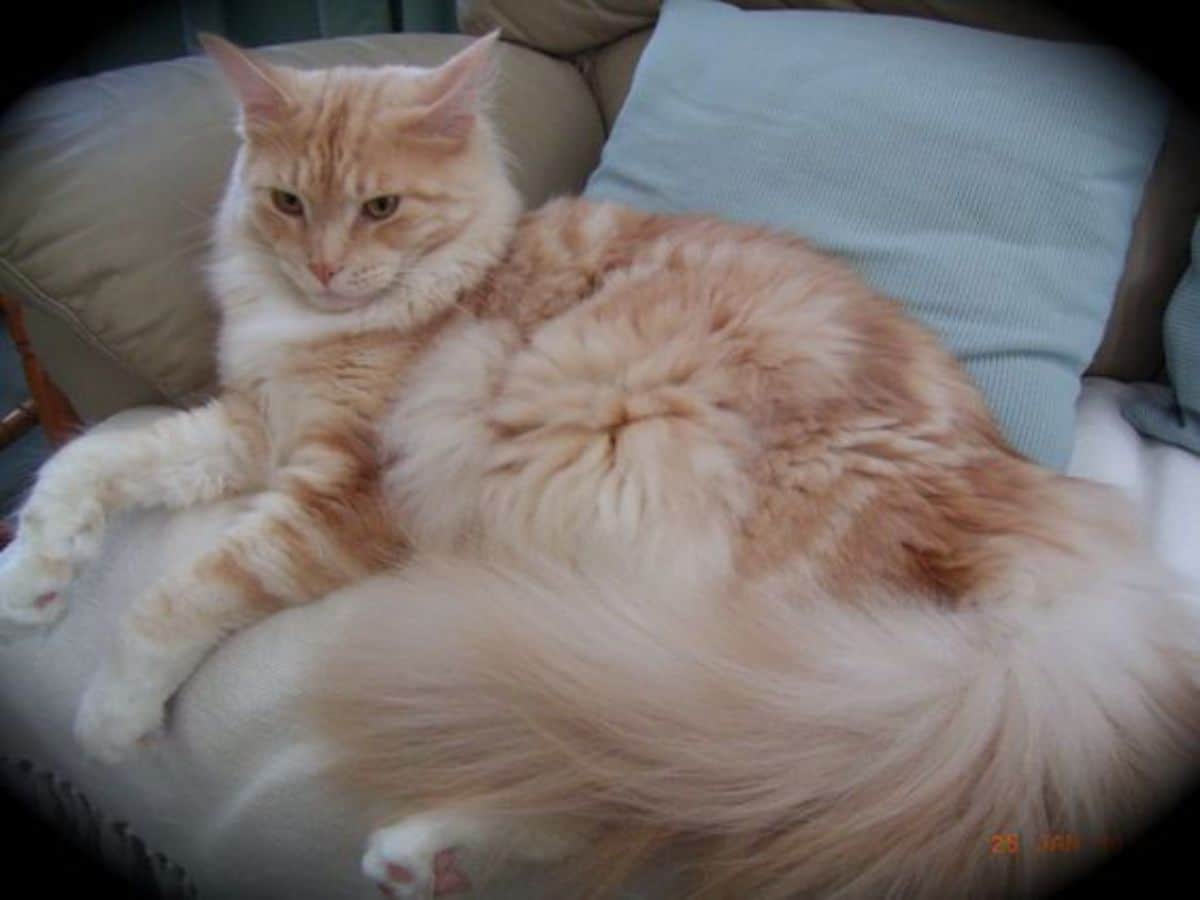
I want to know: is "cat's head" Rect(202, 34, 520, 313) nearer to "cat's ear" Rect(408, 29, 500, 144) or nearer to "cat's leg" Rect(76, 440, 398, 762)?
"cat's ear" Rect(408, 29, 500, 144)

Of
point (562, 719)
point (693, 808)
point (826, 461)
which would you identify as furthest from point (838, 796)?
point (826, 461)

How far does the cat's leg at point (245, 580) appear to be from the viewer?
0.78m

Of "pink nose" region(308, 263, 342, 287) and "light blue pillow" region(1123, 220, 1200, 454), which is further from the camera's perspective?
"light blue pillow" region(1123, 220, 1200, 454)

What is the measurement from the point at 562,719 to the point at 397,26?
1.73 m

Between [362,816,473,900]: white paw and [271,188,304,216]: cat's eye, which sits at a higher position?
[271,188,304,216]: cat's eye

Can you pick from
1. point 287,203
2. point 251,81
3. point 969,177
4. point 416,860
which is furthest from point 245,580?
point 969,177

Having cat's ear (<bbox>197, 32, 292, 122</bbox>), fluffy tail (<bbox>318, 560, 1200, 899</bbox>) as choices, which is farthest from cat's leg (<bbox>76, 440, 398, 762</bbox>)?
cat's ear (<bbox>197, 32, 292, 122</bbox>)

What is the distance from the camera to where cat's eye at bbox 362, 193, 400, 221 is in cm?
101

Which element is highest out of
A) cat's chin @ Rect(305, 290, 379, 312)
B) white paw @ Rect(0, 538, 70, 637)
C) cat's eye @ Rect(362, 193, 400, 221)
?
cat's eye @ Rect(362, 193, 400, 221)

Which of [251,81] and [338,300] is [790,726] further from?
[251,81]
